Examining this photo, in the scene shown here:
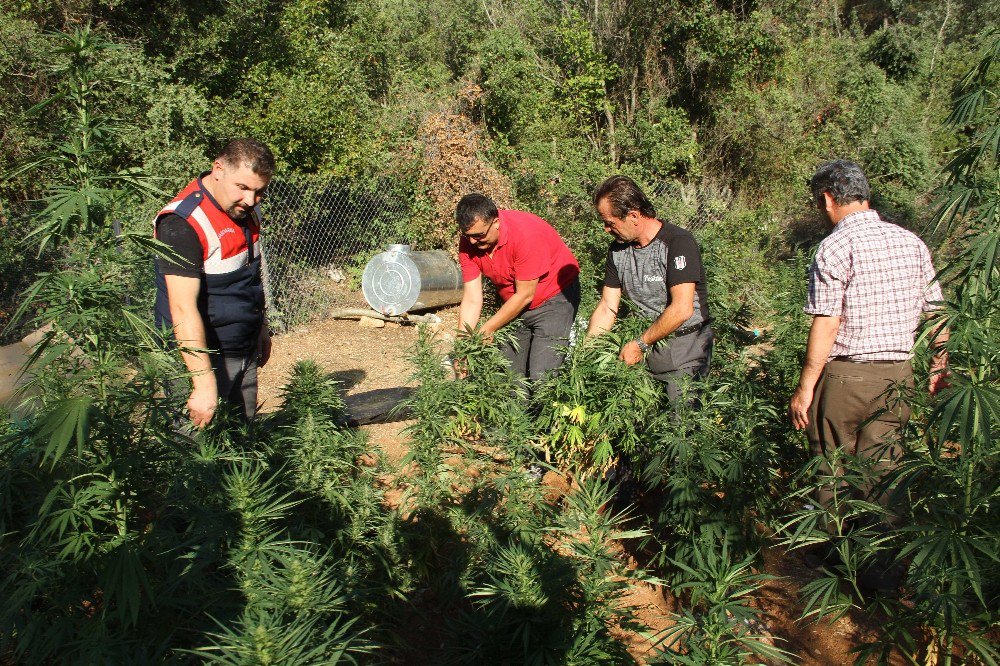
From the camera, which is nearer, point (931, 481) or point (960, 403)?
point (960, 403)

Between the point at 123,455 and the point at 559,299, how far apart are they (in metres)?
2.65

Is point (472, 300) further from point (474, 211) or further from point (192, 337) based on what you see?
point (192, 337)

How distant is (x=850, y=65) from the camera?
1605cm

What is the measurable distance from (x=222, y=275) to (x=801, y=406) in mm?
2698

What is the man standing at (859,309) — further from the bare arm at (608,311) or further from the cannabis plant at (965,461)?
the bare arm at (608,311)

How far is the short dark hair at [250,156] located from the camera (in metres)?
2.97

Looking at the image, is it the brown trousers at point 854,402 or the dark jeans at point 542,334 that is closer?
the brown trousers at point 854,402

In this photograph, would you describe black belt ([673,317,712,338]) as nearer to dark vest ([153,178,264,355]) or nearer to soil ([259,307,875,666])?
soil ([259,307,875,666])

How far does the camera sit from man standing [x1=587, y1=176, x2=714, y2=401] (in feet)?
11.7

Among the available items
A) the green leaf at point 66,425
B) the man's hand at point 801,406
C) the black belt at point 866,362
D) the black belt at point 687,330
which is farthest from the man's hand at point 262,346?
the black belt at point 866,362

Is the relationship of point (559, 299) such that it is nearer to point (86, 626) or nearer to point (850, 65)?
point (86, 626)

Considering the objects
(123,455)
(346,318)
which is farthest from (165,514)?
(346,318)

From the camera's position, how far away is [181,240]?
2912 mm

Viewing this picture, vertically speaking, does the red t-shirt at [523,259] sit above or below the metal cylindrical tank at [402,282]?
above
